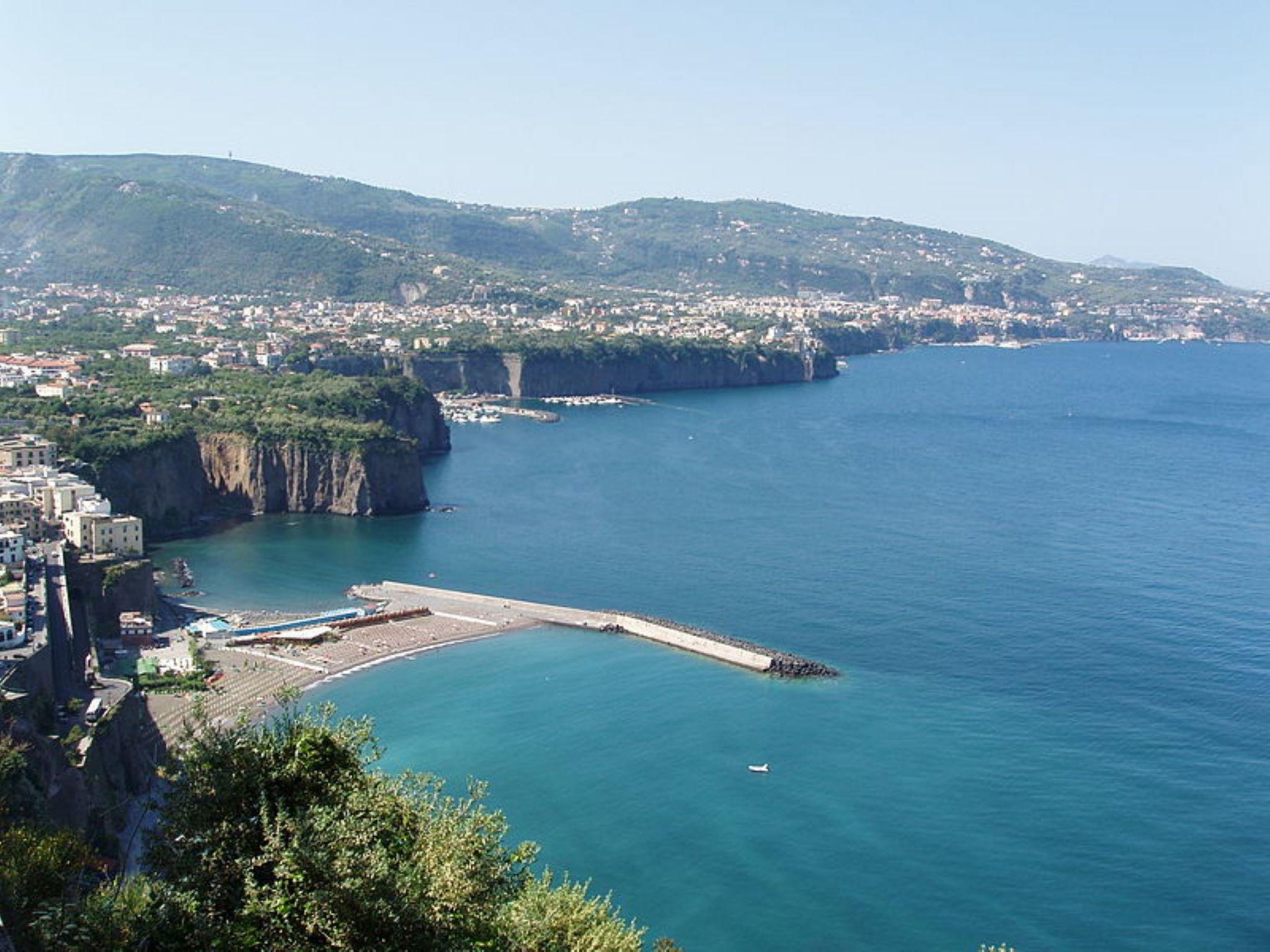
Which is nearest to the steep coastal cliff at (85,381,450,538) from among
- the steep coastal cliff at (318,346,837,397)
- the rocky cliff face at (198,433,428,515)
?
the rocky cliff face at (198,433,428,515)

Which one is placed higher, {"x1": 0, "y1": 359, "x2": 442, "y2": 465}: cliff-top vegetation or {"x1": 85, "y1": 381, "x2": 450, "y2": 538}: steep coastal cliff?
{"x1": 0, "y1": 359, "x2": 442, "y2": 465}: cliff-top vegetation

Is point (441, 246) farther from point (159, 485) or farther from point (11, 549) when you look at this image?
point (11, 549)

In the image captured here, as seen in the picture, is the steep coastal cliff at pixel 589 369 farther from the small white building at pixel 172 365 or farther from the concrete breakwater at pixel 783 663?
the concrete breakwater at pixel 783 663

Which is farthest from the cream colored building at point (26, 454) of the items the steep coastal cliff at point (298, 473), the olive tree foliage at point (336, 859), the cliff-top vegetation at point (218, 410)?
the olive tree foliage at point (336, 859)

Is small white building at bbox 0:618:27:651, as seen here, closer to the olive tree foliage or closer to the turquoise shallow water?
the turquoise shallow water

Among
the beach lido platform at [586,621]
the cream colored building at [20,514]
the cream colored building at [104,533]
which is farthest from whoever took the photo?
the cream colored building at [104,533]

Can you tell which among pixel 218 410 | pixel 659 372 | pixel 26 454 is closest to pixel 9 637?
pixel 26 454

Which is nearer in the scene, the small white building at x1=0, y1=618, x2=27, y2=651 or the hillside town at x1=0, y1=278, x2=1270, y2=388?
the small white building at x1=0, y1=618, x2=27, y2=651
